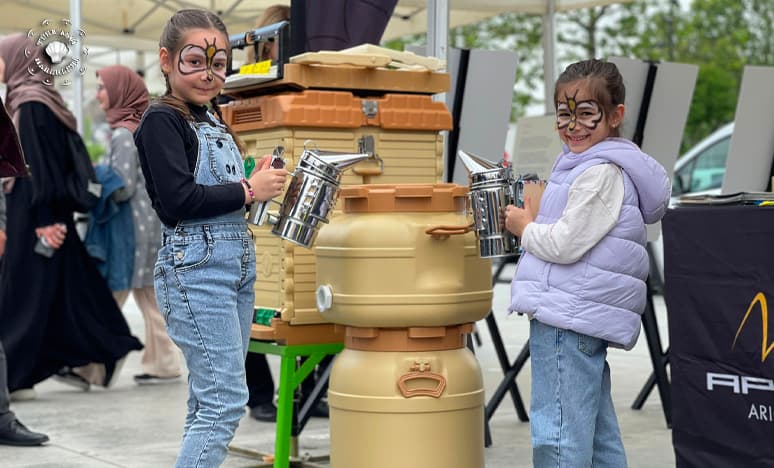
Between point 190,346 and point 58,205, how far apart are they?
3.54m

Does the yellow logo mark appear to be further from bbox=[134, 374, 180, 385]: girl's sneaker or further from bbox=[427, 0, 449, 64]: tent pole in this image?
bbox=[134, 374, 180, 385]: girl's sneaker

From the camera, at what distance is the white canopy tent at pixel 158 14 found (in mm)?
8867

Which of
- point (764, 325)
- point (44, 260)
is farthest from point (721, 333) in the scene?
point (44, 260)

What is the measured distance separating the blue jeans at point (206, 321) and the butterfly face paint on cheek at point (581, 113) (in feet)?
3.49

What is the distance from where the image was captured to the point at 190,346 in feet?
11.4

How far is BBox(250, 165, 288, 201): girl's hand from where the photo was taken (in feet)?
11.6

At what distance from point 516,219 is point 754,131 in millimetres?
2832

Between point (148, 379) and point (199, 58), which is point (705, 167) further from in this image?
point (199, 58)

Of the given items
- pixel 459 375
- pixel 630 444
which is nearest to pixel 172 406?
pixel 630 444

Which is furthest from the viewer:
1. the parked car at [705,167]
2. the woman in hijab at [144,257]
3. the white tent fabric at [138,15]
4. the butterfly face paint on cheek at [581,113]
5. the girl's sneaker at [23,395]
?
the parked car at [705,167]

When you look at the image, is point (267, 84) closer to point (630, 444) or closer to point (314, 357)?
point (314, 357)

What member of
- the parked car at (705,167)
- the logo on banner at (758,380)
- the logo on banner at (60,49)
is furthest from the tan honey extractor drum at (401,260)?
the parked car at (705,167)

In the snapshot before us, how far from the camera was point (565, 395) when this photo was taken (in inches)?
140

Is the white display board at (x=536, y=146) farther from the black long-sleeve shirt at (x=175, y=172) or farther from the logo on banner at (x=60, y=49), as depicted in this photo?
the black long-sleeve shirt at (x=175, y=172)
